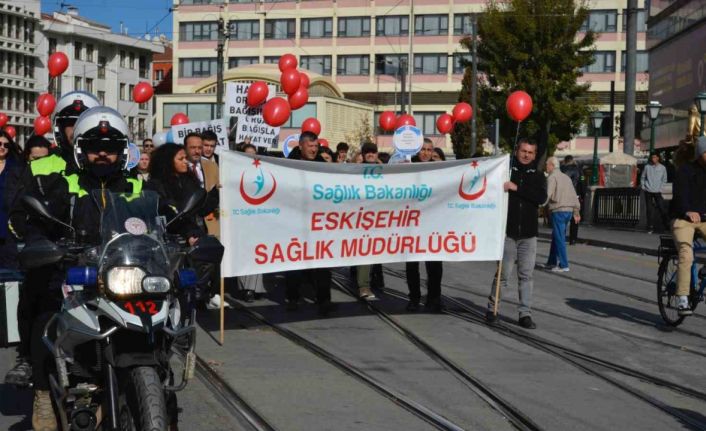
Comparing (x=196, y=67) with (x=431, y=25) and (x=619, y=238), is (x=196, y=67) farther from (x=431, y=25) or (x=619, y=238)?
(x=619, y=238)

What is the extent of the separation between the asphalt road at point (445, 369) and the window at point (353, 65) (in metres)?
75.9

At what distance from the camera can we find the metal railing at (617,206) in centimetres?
2983

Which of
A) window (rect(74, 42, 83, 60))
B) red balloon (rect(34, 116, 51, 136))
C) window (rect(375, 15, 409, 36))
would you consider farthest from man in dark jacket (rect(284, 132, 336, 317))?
window (rect(74, 42, 83, 60))

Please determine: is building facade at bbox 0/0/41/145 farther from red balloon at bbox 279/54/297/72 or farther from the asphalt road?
the asphalt road

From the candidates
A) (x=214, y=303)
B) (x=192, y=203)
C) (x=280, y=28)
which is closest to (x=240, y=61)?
(x=280, y=28)

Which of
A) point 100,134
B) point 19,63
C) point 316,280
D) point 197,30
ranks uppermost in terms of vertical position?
point 197,30

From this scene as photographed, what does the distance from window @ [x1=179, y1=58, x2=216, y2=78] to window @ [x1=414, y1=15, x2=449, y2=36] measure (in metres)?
16.8

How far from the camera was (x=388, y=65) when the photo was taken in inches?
3445

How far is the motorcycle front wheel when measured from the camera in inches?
182

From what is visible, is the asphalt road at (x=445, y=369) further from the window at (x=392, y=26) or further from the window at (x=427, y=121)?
the window at (x=392, y=26)

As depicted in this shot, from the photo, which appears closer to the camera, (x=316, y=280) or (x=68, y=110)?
(x=68, y=110)

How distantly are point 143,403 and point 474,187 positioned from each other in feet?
25.1

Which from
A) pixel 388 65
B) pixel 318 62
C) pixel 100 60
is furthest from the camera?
pixel 100 60

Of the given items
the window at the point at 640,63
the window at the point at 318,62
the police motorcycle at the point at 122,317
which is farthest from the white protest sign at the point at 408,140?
the window at the point at 318,62
